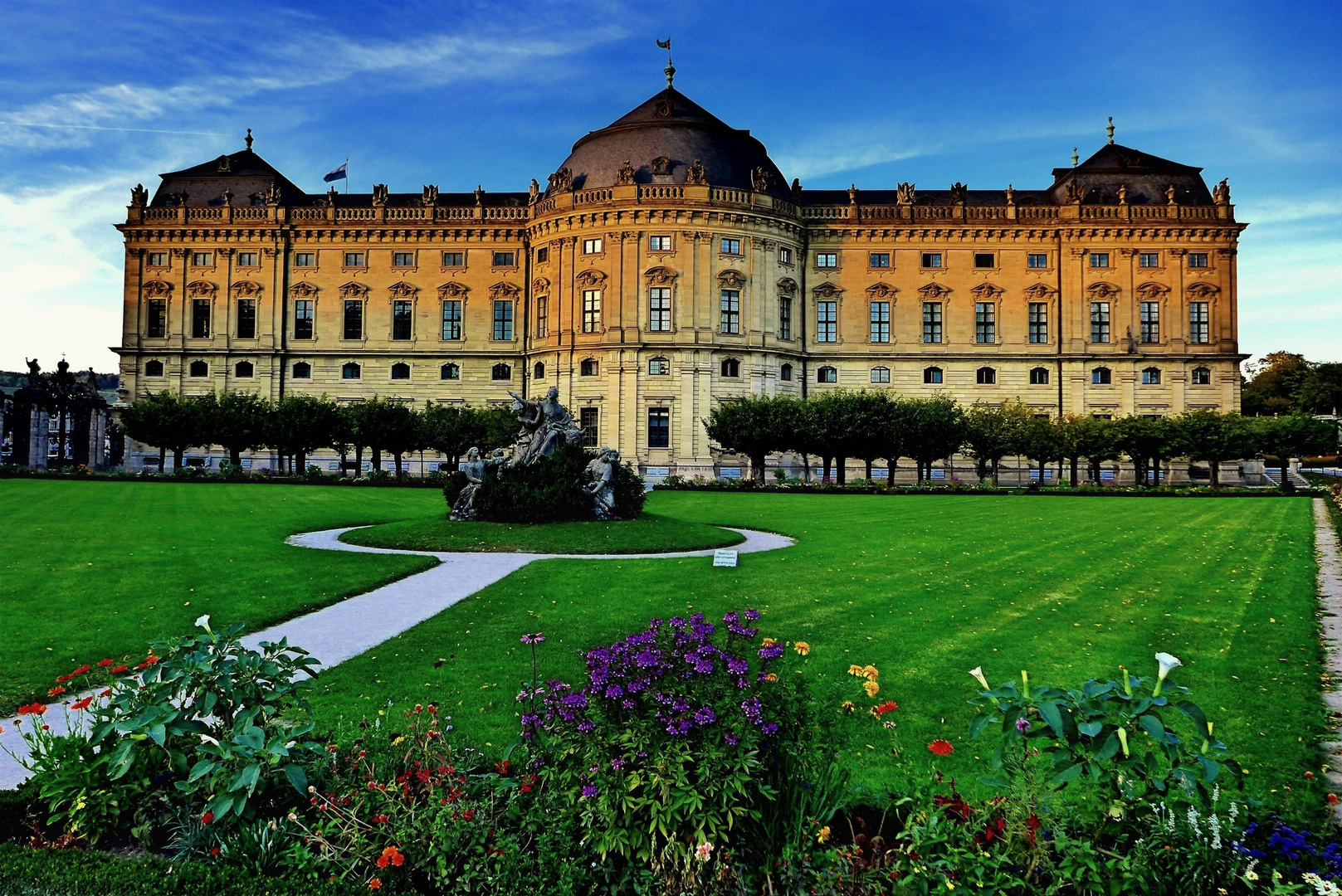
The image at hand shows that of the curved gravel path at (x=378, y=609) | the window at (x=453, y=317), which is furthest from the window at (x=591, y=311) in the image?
the curved gravel path at (x=378, y=609)

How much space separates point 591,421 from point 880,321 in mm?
25394

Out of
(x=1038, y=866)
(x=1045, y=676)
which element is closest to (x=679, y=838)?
(x=1038, y=866)

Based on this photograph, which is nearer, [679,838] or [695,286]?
[679,838]

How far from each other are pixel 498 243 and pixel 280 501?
3988 cm

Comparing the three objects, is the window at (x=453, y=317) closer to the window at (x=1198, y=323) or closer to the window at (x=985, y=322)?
the window at (x=985, y=322)

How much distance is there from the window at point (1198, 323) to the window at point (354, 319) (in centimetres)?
6883

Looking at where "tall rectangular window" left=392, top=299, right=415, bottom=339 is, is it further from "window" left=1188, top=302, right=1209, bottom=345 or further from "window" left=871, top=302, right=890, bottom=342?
"window" left=1188, top=302, right=1209, bottom=345

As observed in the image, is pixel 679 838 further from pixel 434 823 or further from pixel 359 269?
pixel 359 269

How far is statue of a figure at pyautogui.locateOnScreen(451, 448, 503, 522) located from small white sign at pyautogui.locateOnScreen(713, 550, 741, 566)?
10.0 meters

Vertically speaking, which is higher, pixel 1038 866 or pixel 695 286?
pixel 695 286

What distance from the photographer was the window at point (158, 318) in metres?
67.3

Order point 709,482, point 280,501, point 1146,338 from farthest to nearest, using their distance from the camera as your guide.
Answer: point 1146,338 → point 709,482 → point 280,501

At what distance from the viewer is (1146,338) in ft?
212

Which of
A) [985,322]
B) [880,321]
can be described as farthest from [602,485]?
[985,322]
